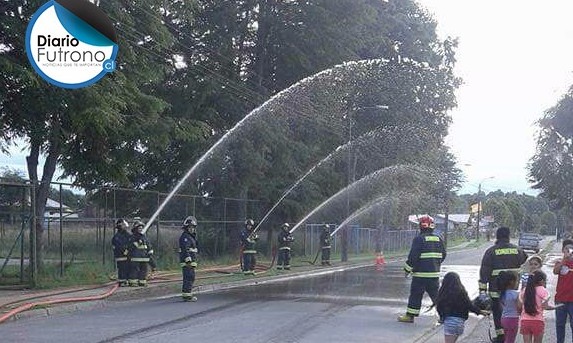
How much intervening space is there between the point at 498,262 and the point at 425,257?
1.80 m

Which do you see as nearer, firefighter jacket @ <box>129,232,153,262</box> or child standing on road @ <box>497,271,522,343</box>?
child standing on road @ <box>497,271,522,343</box>

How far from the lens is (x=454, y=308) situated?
25.4 ft

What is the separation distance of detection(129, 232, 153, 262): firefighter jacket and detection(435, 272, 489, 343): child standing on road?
1065 cm

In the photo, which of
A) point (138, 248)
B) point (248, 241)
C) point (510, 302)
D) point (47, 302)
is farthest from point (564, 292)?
point (248, 241)

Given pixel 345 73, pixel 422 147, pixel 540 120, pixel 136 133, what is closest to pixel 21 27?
pixel 136 133

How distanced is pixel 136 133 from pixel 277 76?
14.2 meters

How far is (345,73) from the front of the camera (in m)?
34.8

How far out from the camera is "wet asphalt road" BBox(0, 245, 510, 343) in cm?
1047

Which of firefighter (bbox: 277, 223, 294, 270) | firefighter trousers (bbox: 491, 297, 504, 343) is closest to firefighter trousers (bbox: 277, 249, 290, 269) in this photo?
firefighter (bbox: 277, 223, 294, 270)

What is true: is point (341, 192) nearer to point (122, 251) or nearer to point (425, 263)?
point (122, 251)

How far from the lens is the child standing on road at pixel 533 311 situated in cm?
816

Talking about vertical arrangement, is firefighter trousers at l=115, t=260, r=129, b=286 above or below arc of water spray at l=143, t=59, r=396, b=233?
below

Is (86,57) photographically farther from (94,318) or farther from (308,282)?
(308,282)

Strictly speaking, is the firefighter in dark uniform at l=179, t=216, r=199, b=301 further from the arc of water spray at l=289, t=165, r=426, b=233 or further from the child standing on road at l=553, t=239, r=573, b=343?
the arc of water spray at l=289, t=165, r=426, b=233
